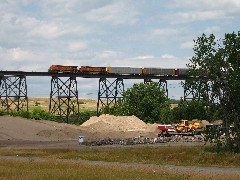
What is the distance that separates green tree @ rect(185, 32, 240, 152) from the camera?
35781mm

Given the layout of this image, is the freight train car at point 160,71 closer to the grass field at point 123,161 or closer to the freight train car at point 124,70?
the freight train car at point 124,70

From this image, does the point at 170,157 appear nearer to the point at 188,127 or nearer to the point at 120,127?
the point at 188,127

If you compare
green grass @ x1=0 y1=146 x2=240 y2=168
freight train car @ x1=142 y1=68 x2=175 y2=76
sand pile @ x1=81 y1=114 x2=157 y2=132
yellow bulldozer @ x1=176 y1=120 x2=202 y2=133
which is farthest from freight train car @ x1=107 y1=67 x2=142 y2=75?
green grass @ x1=0 y1=146 x2=240 y2=168

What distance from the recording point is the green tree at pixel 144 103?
98250 mm

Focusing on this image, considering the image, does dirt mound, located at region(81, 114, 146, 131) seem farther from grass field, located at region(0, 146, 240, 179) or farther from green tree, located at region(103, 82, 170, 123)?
grass field, located at region(0, 146, 240, 179)

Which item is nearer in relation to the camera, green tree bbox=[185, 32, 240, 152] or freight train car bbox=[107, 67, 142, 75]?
green tree bbox=[185, 32, 240, 152]

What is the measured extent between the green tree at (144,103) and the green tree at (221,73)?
6048cm

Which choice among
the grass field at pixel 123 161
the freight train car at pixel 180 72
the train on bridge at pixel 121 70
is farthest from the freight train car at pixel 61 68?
the grass field at pixel 123 161

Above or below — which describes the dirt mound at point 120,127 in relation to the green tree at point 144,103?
below

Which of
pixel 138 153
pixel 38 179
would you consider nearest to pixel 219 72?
pixel 138 153

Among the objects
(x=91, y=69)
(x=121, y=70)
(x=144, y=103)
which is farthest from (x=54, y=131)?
(x=144, y=103)

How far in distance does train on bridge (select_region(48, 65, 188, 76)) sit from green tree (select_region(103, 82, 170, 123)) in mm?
9125

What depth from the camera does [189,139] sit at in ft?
188

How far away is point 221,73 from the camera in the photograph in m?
36.1
